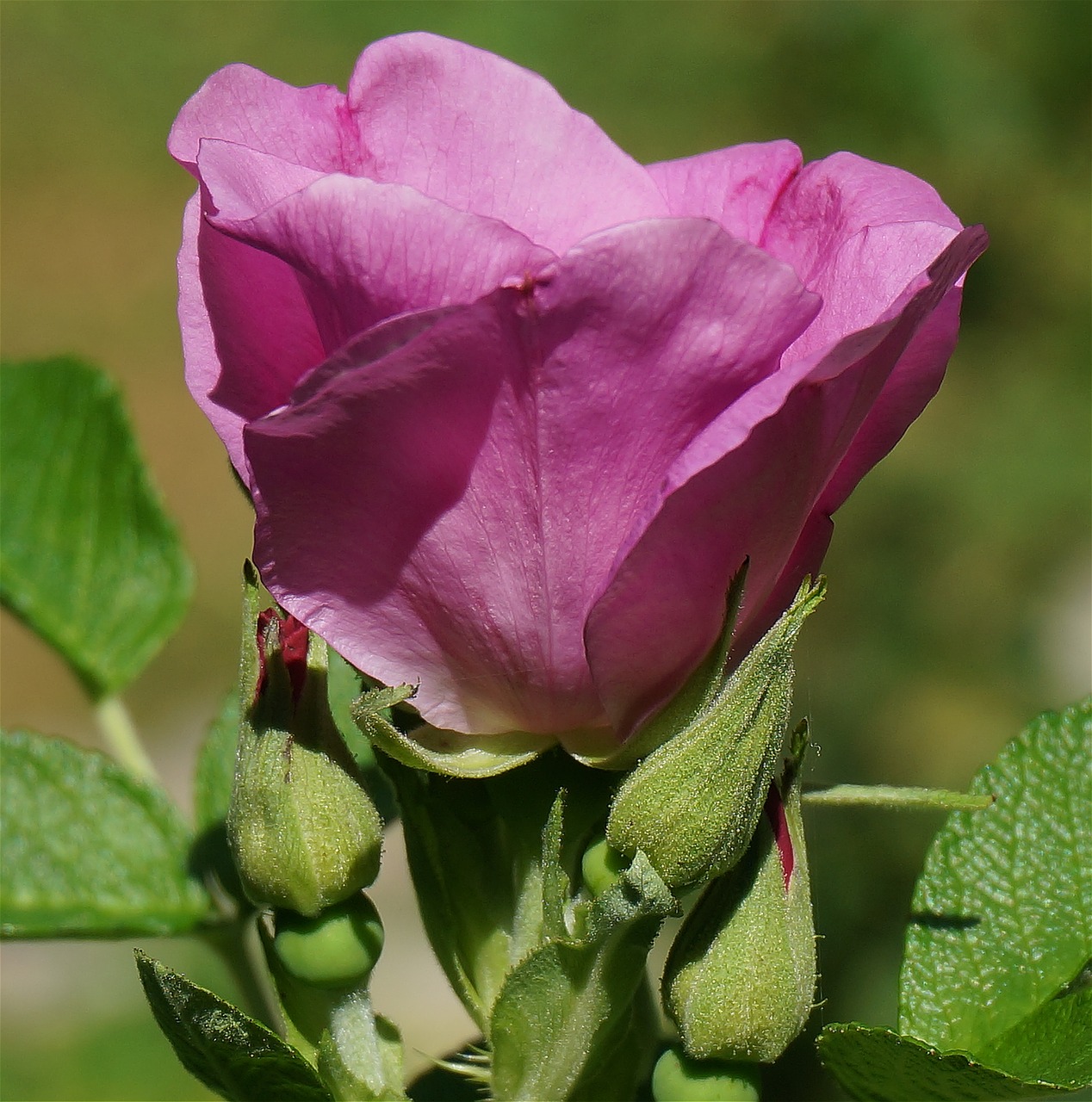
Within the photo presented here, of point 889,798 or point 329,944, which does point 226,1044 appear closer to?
point 329,944

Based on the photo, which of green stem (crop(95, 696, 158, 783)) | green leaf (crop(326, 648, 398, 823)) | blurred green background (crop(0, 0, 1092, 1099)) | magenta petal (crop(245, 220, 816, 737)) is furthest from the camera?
blurred green background (crop(0, 0, 1092, 1099))

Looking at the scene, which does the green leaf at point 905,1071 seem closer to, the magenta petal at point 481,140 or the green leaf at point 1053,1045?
the green leaf at point 1053,1045

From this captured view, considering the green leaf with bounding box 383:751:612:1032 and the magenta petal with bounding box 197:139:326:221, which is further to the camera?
the green leaf with bounding box 383:751:612:1032

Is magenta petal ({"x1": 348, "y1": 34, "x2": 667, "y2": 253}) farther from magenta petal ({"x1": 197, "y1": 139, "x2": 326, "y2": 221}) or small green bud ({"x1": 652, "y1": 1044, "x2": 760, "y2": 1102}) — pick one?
small green bud ({"x1": 652, "y1": 1044, "x2": 760, "y2": 1102})

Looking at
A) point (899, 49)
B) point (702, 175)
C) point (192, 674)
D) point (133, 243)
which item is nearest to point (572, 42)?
point (899, 49)

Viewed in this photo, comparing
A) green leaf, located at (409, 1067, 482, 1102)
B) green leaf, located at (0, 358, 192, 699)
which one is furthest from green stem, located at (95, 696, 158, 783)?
green leaf, located at (409, 1067, 482, 1102)

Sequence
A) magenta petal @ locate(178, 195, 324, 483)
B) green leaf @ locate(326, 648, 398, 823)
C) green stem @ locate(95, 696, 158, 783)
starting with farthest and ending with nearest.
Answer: green stem @ locate(95, 696, 158, 783) → green leaf @ locate(326, 648, 398, 823) → magenta petal @ locate(178, 195, 324, 483)

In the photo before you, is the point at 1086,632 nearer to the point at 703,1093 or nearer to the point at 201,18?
the point at 703,1093

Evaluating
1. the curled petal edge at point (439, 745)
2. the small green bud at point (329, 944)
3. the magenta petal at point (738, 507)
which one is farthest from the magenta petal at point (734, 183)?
the small green bud at point (329, 944)
